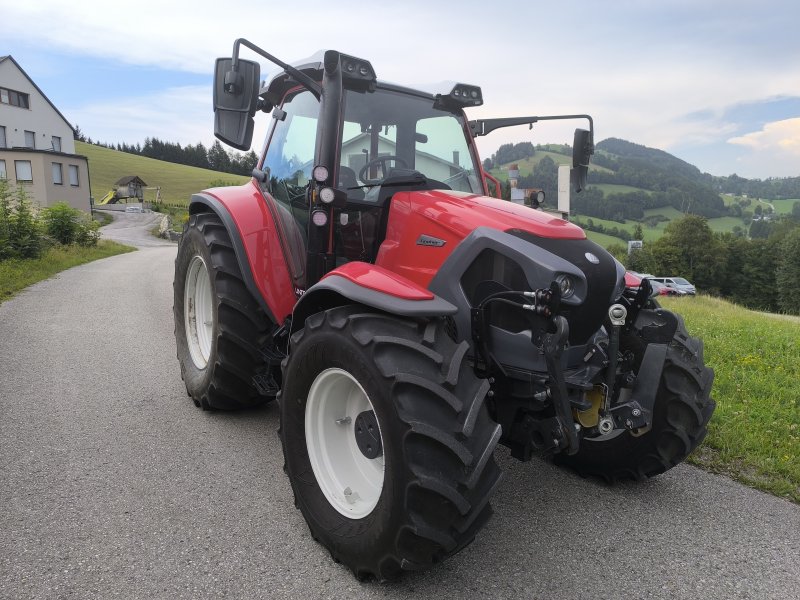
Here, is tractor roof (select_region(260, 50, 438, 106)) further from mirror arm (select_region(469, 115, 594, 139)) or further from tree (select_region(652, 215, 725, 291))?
tree (select_region(652, 215, 725, 291))

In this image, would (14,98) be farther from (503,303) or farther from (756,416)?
(756,416)

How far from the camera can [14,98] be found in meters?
39.7

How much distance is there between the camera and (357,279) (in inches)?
103

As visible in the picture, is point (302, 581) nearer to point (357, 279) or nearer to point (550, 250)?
point (357, 279)

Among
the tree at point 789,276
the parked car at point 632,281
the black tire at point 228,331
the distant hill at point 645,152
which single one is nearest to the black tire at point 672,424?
the parked car at point 632,281

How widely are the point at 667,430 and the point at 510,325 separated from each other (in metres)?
1.17

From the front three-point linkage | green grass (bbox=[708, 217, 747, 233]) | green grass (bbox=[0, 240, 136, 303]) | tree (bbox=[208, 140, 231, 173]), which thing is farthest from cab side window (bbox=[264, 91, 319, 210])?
tree (bbox=[208, 140, 231, 173])

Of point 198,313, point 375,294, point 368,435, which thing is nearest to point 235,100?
point 375,294

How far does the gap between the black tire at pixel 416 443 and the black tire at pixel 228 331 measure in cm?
140

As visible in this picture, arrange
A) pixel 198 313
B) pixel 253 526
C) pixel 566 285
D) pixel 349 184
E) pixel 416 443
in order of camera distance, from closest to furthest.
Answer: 1. pixel 416 443
2. pixel 566 285
3. pixel 253 526
4. pixel 349 184
5. pixel 198 313

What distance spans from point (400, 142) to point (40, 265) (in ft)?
40.1

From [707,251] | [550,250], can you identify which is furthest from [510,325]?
[707,251]

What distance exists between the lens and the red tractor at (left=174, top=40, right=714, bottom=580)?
7.37 ft

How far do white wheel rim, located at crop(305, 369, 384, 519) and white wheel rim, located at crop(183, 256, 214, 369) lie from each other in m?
2.04
